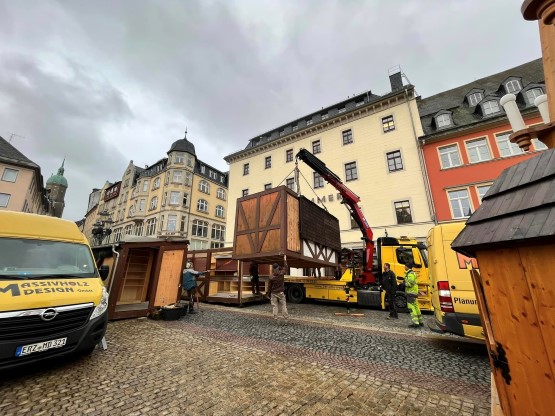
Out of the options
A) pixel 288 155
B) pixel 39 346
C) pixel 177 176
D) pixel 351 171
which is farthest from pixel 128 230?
pixel 39 346

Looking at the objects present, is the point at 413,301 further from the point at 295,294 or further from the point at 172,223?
the point at 172,223

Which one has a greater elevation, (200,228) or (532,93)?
(532,93)

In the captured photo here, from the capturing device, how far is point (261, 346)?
19.7 feet

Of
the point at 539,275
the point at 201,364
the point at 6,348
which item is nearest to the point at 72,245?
the point at 6,348

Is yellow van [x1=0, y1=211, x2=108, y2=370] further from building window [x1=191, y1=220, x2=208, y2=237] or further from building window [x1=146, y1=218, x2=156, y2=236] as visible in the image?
building window [x1=146, y1=218, x2=156, y2=236]

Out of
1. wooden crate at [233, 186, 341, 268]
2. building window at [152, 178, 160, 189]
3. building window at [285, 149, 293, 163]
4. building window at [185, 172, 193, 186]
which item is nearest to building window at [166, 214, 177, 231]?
building window at [185, 172, 193, 186]

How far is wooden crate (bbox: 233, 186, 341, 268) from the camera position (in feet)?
26.2

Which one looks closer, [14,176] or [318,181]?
[318,181]

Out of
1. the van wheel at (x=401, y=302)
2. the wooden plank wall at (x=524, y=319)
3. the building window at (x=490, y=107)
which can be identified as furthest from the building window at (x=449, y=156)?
the wooden plank wall at (x=524, y=319)

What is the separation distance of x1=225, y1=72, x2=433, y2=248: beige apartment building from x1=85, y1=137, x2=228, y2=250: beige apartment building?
9.98m

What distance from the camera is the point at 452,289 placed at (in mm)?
5707

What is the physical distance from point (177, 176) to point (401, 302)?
1294 inches

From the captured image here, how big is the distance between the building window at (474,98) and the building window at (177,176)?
113 feet

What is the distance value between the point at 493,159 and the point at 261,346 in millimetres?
20706
